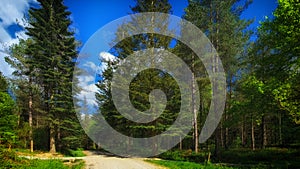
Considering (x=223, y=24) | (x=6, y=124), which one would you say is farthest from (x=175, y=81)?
(x=6, y=124)

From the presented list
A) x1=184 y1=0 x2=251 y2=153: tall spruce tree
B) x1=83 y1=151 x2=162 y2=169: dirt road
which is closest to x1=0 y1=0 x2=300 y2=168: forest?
x1=184 y1=0 x2=251 y2=153: tall spruce tree

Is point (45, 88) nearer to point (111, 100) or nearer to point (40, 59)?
point (40, 59)

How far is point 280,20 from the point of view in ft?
43.3

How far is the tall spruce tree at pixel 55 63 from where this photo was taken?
25688mm

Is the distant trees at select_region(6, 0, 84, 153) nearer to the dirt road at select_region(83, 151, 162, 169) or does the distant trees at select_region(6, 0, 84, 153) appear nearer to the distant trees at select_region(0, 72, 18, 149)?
the dirt road at select_region(83, 151, 162, 169)

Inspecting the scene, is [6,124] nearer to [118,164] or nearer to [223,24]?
[118,164]

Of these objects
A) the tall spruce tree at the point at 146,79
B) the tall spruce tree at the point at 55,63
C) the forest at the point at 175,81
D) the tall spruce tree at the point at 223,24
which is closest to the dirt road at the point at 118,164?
the forest at the point at 175,81

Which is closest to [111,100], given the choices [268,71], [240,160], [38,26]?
[38,26]

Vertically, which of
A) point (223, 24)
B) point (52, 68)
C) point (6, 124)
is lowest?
point (6, 124)

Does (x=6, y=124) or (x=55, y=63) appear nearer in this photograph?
(x=6, y=124)

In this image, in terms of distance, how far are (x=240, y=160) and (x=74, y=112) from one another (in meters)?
18.3

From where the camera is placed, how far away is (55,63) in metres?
26.5

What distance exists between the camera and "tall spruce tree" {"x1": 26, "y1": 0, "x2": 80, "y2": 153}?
84.3ft

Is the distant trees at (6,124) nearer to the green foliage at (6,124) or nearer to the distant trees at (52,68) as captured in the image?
the green foliage at (6,124)
